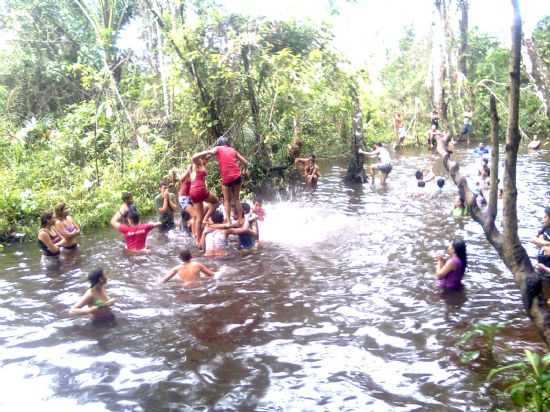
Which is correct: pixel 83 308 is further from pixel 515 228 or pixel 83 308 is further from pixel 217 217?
pixel 515 228

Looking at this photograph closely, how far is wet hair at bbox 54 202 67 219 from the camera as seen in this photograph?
9547 mm

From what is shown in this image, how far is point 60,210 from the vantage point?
9.65 m

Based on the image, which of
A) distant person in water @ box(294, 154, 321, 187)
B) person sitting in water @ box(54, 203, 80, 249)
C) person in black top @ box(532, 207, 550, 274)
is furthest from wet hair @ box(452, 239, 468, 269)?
distant person in water @ box(294, 154, 321, 187)

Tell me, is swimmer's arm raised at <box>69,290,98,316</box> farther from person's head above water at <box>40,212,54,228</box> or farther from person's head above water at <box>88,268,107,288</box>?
person's head above water at <box>40,212,54,228</box>

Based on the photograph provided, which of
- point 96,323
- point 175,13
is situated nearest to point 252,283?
point 96,323

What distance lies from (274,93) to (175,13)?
12.0 feet

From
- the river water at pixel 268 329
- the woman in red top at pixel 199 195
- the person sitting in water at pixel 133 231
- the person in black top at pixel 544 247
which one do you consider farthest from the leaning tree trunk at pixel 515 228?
the person sitting in water at pixel 133 231

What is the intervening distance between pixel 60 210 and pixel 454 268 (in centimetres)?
732

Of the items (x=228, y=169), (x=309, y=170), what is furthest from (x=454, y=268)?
(x=309, y=170)

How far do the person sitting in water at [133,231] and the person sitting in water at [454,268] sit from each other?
5.58 metres

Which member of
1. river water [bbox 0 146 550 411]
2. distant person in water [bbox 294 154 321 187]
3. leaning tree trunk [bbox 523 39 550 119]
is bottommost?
river water [bbox 0 146 550 411]

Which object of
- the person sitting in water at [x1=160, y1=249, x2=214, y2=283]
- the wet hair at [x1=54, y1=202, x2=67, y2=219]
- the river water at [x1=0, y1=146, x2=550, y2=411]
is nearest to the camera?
the river water at [x1=0, y1=146, x2=550, y2=411]

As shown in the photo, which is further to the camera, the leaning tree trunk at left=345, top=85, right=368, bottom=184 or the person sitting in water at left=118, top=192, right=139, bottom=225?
the leaning tree trunk at left=345, top=85, right=368, bottom=184

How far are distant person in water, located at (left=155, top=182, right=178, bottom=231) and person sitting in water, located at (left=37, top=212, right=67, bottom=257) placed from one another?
227 cm
